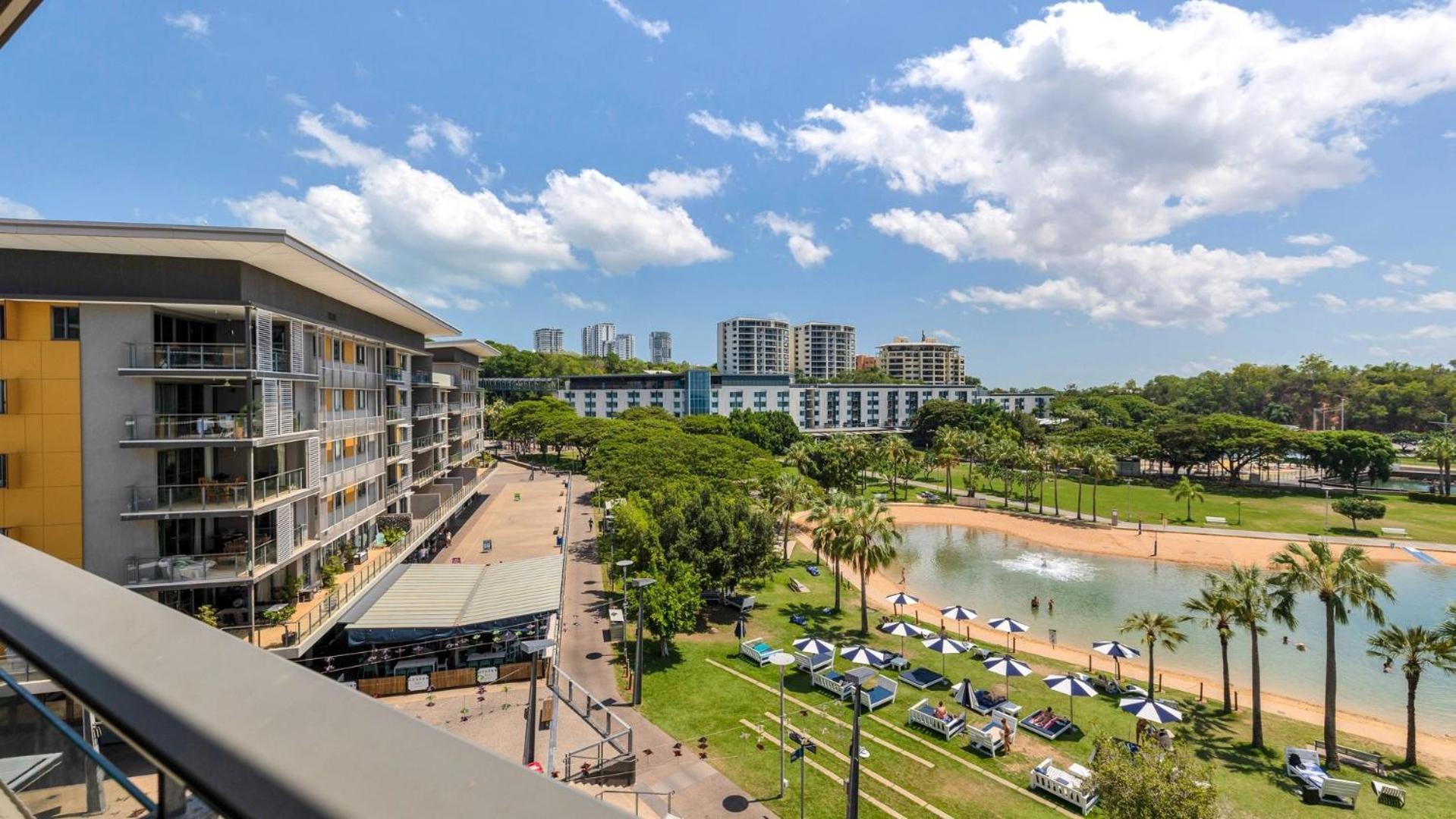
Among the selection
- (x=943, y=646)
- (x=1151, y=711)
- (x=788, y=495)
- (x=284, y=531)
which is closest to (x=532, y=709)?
(x=284, y=531)

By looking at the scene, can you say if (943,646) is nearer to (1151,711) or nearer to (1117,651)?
(1117,651)

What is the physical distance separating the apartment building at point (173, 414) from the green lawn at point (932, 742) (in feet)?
40.9

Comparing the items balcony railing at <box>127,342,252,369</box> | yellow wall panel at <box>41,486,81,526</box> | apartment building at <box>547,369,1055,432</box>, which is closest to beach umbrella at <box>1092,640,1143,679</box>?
balcony railing at <box>127,342,252,369</box>

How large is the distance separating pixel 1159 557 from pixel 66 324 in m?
58.5

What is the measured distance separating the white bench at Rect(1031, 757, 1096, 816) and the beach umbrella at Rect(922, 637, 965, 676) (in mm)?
7193

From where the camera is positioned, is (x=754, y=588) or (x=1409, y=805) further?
(x=754, y=588)

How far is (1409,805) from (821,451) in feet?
157

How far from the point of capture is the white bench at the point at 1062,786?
17516 millimetres

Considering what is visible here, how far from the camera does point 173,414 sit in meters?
20.4

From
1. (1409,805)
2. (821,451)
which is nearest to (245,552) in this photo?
(1409,805)

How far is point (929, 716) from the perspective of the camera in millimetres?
21406

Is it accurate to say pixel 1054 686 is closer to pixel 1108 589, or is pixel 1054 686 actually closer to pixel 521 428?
pixel 1108 589

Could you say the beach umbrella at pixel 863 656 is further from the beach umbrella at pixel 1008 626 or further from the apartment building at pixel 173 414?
the apartment building at pixel 173 414

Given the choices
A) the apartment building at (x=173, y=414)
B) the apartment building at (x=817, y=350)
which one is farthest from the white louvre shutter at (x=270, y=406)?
the apartment building at (x=817, y=350)
